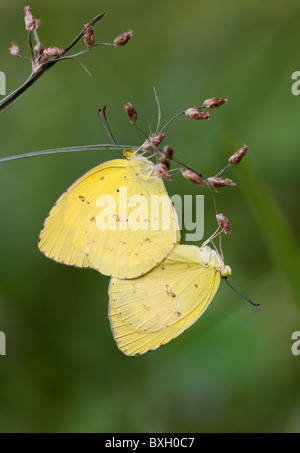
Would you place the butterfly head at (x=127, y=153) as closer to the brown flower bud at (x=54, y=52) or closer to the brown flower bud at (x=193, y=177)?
the brown flower bud at (x=193, y=177)

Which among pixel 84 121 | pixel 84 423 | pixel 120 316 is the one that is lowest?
pixel 84 423

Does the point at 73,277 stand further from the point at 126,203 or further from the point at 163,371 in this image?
the point at 126,203

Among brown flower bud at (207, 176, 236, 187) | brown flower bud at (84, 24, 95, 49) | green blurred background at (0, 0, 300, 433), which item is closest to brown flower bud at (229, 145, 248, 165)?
brown flower bud at (207, 176, 236, 187)

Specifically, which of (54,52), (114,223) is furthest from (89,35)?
(114,223)

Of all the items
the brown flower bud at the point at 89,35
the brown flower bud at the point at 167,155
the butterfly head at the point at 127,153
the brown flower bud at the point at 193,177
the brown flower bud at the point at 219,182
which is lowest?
the brown flower bud at the point at 219,182

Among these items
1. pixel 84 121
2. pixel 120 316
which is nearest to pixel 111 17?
pixel 84 121

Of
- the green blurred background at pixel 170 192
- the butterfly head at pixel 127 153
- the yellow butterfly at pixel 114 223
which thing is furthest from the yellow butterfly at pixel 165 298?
the butterfly head at pixel 127 153

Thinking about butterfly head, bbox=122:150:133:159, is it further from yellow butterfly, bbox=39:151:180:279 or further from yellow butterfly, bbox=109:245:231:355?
yellow butterfly, bbox=109:245:231:355
